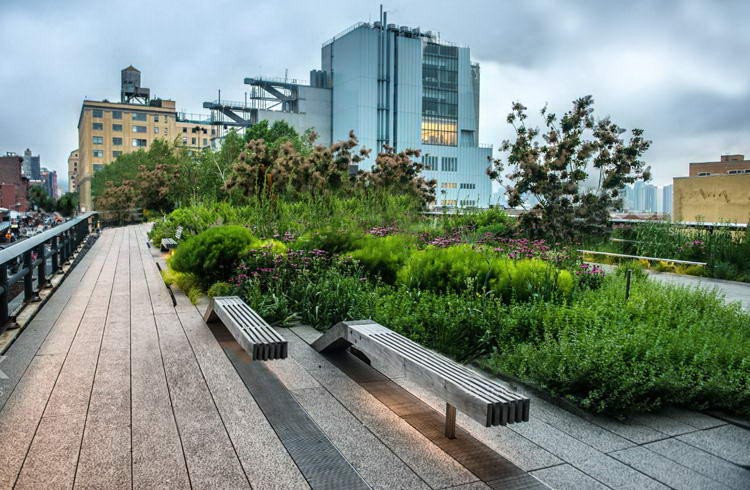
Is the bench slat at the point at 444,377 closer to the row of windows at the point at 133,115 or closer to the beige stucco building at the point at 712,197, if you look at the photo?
the beige stucco building at the point at 712,197

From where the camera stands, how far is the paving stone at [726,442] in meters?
2.99

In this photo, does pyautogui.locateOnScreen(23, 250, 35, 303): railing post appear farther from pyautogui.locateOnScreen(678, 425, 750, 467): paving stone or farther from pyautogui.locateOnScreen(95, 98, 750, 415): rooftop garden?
pyautogui.locateOnScreen(678, 425, 750, 467): paving stone

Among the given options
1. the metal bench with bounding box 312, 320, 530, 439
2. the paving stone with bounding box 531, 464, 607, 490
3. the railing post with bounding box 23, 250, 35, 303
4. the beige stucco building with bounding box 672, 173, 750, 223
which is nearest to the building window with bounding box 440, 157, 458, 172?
the beige stucco building with bounding box 672, 173, 750, 223

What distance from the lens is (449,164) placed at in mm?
86375

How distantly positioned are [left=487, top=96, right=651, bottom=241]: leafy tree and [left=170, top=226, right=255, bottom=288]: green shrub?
8070 millimetres

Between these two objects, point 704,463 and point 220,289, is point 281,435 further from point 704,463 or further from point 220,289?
point 220,289

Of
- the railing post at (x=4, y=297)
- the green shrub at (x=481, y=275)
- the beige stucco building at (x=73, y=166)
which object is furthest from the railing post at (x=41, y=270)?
the beige stucco building at (x=73, y=166)

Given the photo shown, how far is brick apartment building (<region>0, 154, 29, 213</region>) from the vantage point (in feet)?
253

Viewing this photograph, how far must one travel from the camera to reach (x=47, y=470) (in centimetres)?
275

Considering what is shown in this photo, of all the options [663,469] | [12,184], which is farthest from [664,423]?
[12,184]

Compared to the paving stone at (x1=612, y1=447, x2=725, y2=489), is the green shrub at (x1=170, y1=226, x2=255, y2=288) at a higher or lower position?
higher

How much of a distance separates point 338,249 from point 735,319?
4676 millimetres

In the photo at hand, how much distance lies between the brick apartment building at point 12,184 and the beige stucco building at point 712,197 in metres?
77.4

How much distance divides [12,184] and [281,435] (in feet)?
300
